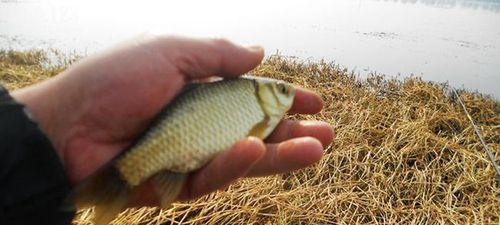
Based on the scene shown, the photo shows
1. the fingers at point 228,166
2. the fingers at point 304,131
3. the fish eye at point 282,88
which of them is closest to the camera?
the fingers at point 228,166

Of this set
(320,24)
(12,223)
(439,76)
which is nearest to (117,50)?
(12,223)

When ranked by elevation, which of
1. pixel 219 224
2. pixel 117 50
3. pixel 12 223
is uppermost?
pixel 117 50

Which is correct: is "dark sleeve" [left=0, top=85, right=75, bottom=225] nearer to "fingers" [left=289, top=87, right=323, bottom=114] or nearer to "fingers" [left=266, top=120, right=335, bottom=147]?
"fingers" [left=266, top=120, right=335, bottom=147]

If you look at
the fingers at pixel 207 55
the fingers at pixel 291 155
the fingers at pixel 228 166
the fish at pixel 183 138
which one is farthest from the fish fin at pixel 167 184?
the fingers at pixel 207 55

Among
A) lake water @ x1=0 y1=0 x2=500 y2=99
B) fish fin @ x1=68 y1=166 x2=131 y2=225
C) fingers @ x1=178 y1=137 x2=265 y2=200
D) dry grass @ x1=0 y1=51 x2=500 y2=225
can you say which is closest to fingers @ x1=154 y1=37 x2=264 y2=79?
fingers @ x1=178 y1=137 x2=265 y2=200

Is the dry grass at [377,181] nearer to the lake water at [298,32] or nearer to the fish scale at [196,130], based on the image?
the fish scale at [196,130]

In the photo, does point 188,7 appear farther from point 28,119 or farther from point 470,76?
point 28,119

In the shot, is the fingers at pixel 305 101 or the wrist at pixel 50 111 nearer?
the wrist at pixel 50 111
